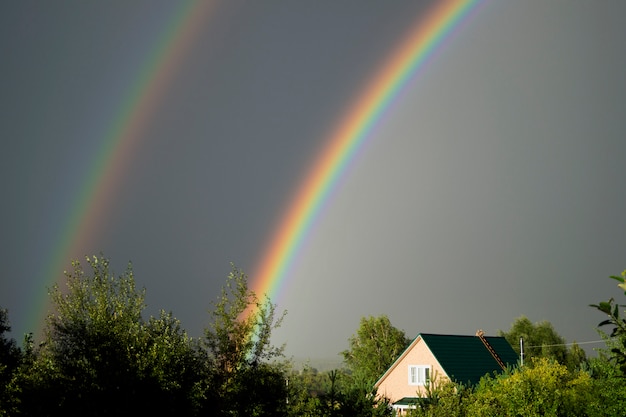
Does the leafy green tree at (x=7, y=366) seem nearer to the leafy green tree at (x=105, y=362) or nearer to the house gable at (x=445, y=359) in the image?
the leafy green tree at (x=105, y=362)

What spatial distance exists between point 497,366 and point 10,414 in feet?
148

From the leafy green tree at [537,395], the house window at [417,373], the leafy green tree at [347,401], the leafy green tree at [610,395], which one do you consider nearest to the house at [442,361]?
the house window at [417,373]

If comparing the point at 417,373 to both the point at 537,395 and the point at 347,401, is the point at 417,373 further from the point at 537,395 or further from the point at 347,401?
the point at 537,395

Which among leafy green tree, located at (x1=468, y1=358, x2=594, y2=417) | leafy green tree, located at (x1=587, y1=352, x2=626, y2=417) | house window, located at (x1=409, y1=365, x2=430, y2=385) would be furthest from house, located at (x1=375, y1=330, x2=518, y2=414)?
leafy green tree, located at (x1=587, y1=352, x2=626, y2=417)

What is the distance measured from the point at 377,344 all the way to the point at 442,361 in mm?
45486

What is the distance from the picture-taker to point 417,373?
2163 inches

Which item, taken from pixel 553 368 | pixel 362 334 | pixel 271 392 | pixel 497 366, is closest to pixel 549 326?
pixel 362 334

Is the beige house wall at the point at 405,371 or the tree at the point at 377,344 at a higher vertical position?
the tree at the point at 377,344

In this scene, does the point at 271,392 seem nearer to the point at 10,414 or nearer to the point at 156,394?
the point at 156,394

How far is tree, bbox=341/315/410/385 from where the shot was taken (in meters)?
95.9

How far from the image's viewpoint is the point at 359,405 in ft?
80.7

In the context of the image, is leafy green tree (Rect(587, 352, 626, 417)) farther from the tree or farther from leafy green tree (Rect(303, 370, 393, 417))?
the tree

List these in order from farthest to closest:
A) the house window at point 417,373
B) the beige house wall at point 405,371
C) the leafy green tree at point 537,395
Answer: the beige house wall at point 405,371 < the house window at point 417,373 < the leafy green tree at point 537,395

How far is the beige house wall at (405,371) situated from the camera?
54.2m
